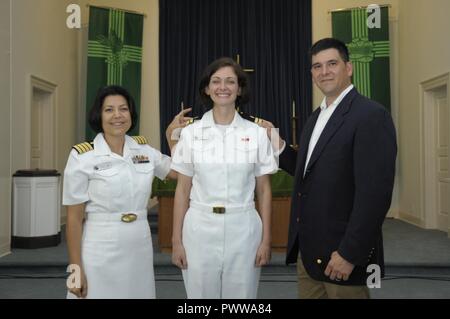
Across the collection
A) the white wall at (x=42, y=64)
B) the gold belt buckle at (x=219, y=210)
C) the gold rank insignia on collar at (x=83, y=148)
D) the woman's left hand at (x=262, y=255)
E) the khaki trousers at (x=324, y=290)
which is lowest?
the khaki trousers at (x=324, y=290)

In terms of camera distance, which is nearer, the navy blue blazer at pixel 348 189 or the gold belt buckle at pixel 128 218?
the navy blue blazer at pixel 348 189

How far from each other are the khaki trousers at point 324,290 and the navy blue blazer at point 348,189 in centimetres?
4

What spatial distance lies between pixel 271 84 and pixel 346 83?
5901mm

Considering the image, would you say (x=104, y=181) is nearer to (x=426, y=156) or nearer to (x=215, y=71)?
(x=215, y=71)

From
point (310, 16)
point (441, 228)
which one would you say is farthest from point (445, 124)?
point (310, 16)

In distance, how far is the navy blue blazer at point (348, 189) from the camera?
1748mm

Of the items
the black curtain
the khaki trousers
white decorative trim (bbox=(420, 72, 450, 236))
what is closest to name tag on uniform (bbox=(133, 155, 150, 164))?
the khaki trousers

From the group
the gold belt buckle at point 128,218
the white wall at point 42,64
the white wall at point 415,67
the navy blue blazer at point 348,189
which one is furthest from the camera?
the white wall at point 415,67

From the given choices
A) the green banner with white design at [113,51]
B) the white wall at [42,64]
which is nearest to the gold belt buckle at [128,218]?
the white wall at [42,64]

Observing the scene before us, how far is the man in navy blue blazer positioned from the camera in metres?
1.75

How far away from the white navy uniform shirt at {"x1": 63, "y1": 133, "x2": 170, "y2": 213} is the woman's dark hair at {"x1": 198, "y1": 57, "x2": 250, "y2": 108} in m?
0.41

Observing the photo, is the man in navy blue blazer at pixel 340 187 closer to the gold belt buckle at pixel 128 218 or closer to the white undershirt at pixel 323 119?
the white undershirt at pixel 323 119

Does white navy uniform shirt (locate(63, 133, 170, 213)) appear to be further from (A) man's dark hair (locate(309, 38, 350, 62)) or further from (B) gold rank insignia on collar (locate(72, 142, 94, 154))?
(A) man's dark hair (locate(309, 38, 350, 62))
